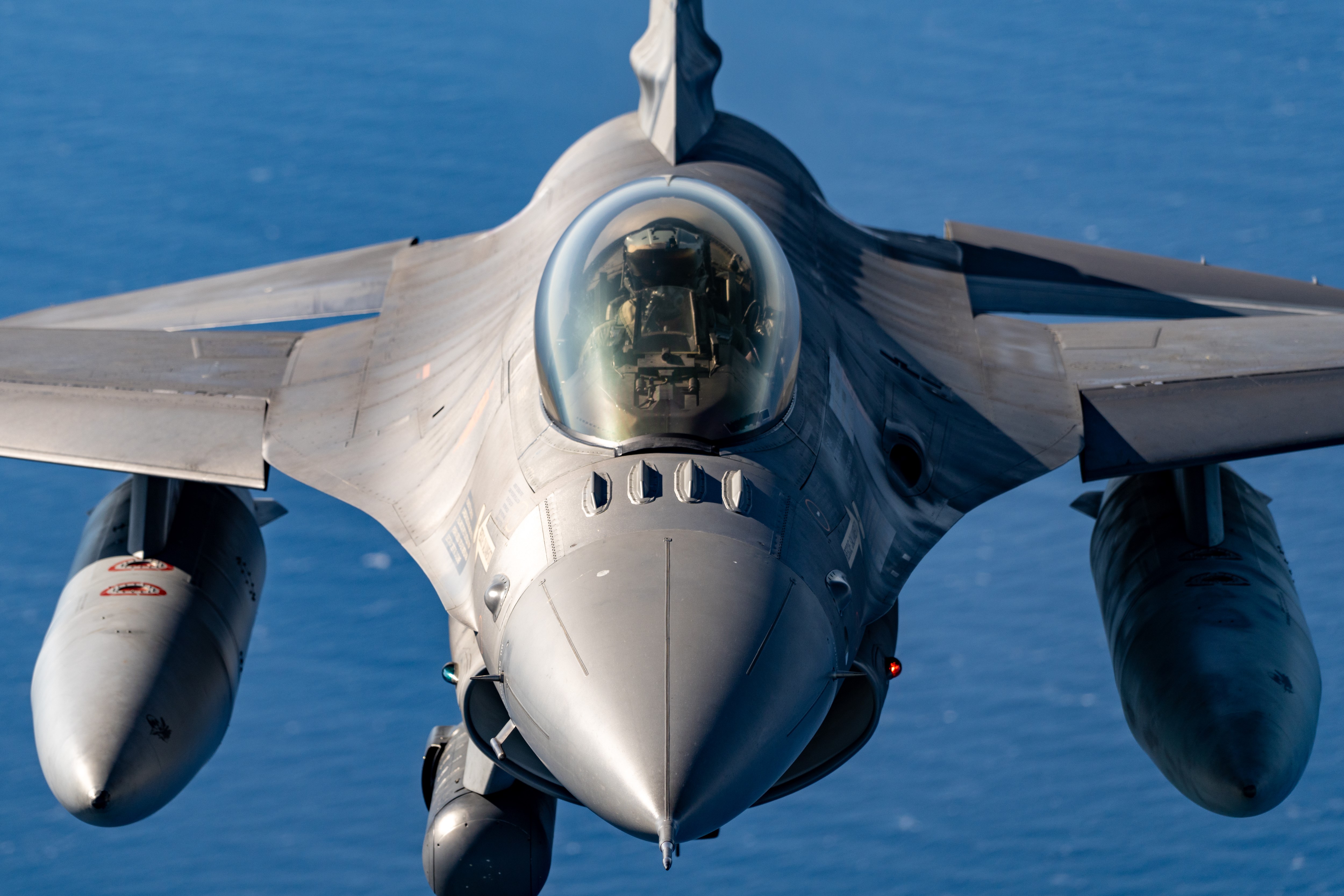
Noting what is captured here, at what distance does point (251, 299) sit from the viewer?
8.66 metres

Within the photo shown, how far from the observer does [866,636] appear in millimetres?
5332

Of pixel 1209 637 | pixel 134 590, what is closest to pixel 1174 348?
pixel 1209 637

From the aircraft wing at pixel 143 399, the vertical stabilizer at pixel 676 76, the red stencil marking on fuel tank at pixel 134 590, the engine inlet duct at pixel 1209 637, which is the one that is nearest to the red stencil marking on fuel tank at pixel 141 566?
the red stencil marking on fuel tank at pixel 134 590

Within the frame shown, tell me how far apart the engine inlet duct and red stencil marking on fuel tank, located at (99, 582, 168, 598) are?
506cm

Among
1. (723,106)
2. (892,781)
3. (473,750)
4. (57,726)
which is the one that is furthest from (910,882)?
(723,106)

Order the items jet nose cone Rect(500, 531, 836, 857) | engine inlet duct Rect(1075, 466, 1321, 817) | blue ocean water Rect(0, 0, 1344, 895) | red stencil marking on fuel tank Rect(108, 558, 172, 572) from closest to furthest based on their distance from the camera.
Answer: jet nose cone Rect(500, 531, 836, 857), engine inlet duct Rect(1075, 466, 1321, 817), red stencil marking on fuel tank Rect(108, 558, 172, 572), blue ocean water Rect(0, 0, 1344, 895)

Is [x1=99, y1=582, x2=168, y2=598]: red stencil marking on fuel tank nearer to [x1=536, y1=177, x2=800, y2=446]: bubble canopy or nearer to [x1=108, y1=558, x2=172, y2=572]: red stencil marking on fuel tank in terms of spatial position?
[x1=108, y1=558, x2=172, y2=572]: red stencil marking on fuel tank

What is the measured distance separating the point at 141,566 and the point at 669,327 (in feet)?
13.0

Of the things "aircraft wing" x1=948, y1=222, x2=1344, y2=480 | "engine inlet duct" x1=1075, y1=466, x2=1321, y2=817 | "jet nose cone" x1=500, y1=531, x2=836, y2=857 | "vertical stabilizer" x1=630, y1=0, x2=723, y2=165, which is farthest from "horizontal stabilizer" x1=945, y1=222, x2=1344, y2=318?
"jet nose cone" x1=500, y1=531, x2=836, y2=857

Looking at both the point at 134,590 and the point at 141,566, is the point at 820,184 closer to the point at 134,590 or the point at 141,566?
the point at 141,566

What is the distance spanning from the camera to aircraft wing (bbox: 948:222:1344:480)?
22.0 ft

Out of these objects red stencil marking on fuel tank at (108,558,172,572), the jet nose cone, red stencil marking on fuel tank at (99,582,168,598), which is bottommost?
the jet nose cone

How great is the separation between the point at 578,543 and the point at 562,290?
111cm

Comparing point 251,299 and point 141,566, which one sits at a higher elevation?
point 251,299
